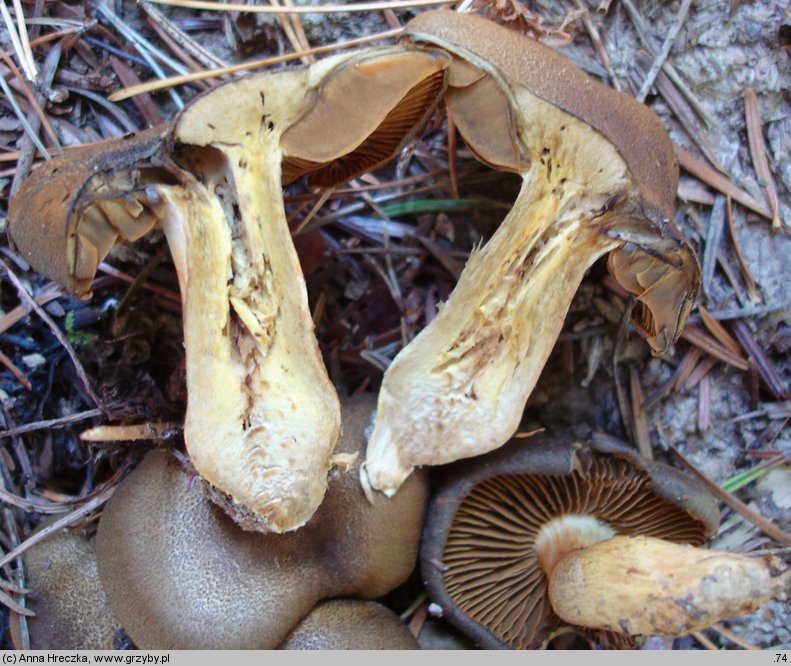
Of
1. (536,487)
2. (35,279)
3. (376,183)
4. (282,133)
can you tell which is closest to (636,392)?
(536,487)

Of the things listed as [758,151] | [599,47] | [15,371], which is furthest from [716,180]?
[15,371]

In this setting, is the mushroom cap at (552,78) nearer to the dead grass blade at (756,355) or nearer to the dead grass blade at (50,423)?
the dead grass blade at (756,355)

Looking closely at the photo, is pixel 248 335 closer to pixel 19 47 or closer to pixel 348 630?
pixel 348 630

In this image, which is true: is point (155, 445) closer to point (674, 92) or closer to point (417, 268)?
point (417, 268)

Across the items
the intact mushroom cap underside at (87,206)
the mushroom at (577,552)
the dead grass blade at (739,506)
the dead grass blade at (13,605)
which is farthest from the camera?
the dead grass blade at (739,506)

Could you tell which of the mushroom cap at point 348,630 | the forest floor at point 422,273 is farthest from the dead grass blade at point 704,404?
the mushroom cap at point 348,630

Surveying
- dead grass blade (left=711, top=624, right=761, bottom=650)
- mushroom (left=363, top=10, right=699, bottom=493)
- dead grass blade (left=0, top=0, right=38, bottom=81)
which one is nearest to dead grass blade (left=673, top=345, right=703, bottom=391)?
mushroom (left=363, top=10, right=699, bottom=493)
